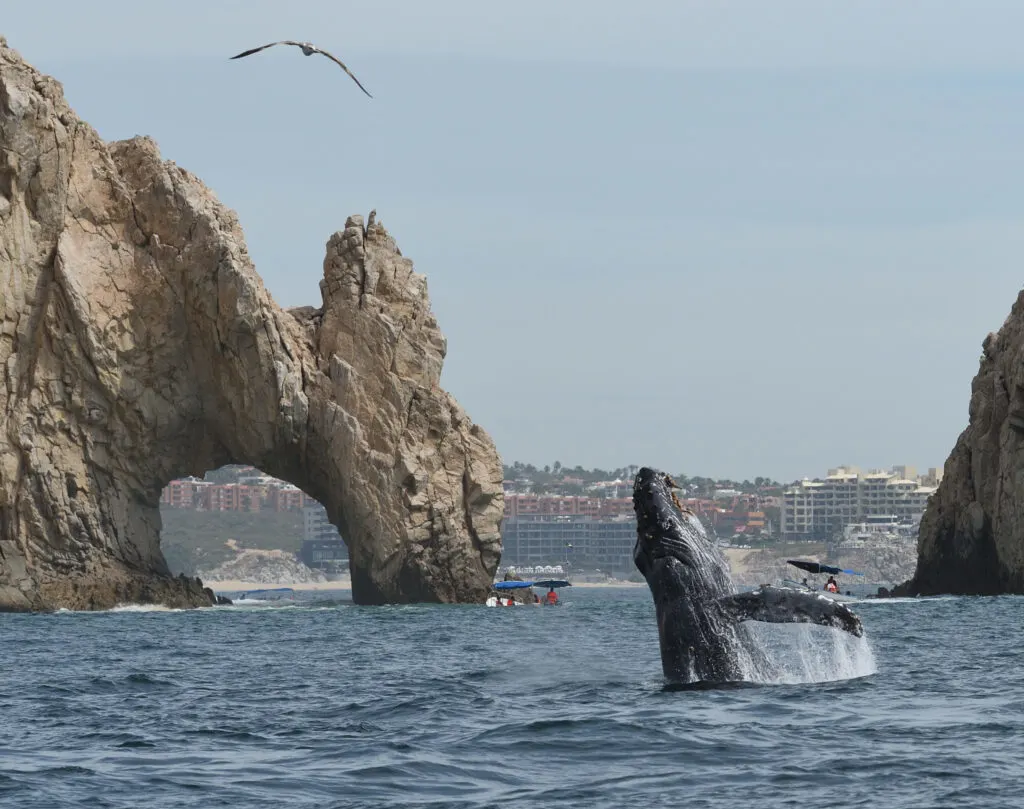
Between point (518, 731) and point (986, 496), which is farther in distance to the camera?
point (986, 496)

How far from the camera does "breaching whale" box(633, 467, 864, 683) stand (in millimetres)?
19547

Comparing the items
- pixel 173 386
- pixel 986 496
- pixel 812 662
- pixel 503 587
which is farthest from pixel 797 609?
pixel 986 496

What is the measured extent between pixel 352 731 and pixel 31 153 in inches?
1935

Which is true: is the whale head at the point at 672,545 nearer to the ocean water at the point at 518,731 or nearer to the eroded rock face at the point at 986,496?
the ocean water at the point at 518,731

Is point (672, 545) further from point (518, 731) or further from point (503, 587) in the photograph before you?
point (503, 587)

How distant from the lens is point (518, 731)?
1881 centimetres

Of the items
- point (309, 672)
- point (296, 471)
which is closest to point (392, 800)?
point (309, 672)

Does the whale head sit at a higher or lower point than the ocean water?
higher

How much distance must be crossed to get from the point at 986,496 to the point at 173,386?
3480 centimetres

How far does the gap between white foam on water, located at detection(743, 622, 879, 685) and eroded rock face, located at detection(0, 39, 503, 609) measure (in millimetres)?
40699

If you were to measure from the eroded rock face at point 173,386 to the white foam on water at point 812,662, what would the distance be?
40699 mm

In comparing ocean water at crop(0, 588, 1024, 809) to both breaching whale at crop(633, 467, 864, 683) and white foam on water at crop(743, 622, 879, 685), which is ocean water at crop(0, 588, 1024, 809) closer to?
white foam on water at crop(743, 622, 879, 685)

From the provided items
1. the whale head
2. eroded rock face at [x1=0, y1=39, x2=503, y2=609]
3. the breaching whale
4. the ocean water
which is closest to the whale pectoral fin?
the breaching whale

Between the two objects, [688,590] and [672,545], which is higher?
[672,545]
